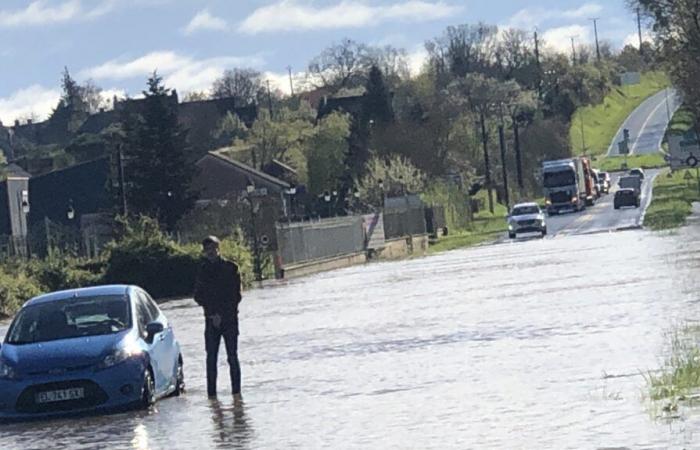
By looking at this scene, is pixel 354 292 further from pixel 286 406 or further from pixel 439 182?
pixel 439 182

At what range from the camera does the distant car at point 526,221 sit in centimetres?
7931

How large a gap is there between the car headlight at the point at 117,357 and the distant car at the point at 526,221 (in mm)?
63220

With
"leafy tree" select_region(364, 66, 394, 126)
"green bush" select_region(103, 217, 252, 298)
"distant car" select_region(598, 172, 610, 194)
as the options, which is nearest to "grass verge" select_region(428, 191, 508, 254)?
"distant car" select_region(598, 172, 610, 194)

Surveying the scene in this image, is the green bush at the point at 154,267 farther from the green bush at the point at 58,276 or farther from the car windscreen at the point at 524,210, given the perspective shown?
the car windscreen at the point at 524,210

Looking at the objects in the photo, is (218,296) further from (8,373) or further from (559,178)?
(559,178)

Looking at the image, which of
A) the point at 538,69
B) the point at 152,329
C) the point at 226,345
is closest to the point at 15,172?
the point at 538,69

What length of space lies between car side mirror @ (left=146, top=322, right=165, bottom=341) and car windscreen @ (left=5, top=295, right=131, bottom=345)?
22cm

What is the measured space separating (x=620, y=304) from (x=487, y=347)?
19.8 feet

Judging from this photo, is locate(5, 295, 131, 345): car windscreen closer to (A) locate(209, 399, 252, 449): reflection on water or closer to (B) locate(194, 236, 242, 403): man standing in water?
(B) locate(194, 236, 242, 403): man standing in water

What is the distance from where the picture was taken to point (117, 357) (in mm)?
16906

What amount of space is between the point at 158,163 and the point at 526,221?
21.8m

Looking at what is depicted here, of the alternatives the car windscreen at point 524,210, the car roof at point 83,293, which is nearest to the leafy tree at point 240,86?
the car windscreen at point 524,210

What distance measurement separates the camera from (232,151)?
136125 mm

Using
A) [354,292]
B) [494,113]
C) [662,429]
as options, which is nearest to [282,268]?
[354,292]
